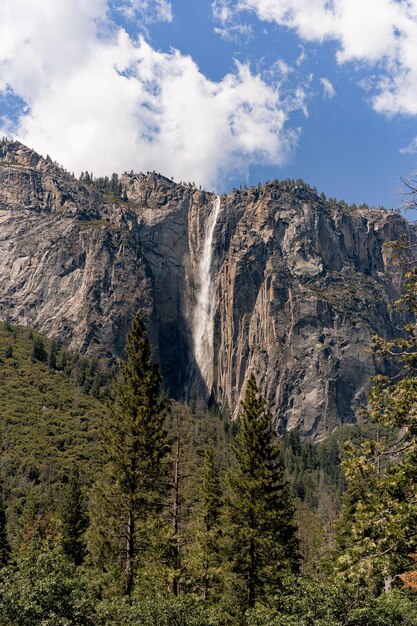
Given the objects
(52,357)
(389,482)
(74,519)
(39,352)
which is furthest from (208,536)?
(52,357)

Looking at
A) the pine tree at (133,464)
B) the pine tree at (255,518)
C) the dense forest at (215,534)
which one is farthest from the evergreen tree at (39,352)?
the pine tree at (255,518)

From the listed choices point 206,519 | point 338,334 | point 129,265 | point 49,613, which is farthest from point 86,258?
point 49,613

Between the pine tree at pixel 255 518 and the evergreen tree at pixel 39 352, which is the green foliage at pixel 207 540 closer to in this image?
the pine tree at pixel 255 518

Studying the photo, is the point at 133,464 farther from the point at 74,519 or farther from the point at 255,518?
the point at 74,519

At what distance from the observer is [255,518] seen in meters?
26.3

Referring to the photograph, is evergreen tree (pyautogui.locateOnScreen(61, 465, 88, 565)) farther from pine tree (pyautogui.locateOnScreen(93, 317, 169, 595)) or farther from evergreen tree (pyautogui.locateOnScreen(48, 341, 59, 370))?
evergreen tree (pyautogui.locateOnScreen(48, 341, 59, 370))

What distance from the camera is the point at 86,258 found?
199500 millimetres

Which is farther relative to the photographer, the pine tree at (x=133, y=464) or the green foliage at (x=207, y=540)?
the green foliage at (x=207, y=540)

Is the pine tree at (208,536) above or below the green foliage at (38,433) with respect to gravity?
below

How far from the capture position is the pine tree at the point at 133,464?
24.6 meters

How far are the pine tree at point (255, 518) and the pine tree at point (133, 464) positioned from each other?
3.98 metres

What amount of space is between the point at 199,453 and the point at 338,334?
84900mm

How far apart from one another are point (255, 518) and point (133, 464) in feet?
22.6

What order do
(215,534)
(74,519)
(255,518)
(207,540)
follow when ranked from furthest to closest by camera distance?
(74,519) → (207,540) → (215,534) → (255,518)
